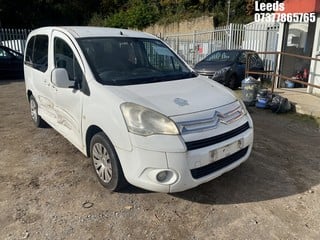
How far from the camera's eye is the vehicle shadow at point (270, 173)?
329cm

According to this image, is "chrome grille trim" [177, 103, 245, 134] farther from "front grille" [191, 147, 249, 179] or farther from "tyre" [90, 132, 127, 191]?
"tyre" [90, 132, 127, 191]

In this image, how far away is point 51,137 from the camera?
500cm

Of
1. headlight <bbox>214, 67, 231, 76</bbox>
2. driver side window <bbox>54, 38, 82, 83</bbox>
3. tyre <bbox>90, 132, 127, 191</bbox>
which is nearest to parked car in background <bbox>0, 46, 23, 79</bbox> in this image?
headlight <bbox>214, 67, 231, 76</bbox>

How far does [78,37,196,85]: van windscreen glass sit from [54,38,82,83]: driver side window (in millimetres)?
199

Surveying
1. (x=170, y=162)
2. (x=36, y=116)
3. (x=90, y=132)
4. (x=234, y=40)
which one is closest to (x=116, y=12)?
(x=234, y=40)

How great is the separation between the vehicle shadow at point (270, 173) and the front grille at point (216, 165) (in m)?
0.39

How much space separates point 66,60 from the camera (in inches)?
153

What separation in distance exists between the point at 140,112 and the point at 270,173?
1972 millimetres

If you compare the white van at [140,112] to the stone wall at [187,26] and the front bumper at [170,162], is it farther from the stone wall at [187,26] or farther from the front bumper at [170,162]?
the stone wall at [187,26]

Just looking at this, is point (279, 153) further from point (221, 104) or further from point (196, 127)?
point (196, 127)

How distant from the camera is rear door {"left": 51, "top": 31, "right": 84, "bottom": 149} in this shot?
3.56 meters

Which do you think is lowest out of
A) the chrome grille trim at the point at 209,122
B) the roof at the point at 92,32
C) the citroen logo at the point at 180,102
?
the chrome grille trim at the point at 209,122

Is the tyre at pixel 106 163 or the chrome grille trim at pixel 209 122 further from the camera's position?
the tyre at pixel 106 163

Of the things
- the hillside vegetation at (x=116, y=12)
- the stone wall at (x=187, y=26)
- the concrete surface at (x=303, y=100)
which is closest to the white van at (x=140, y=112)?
the concrete surface at (x=303, y=100)
